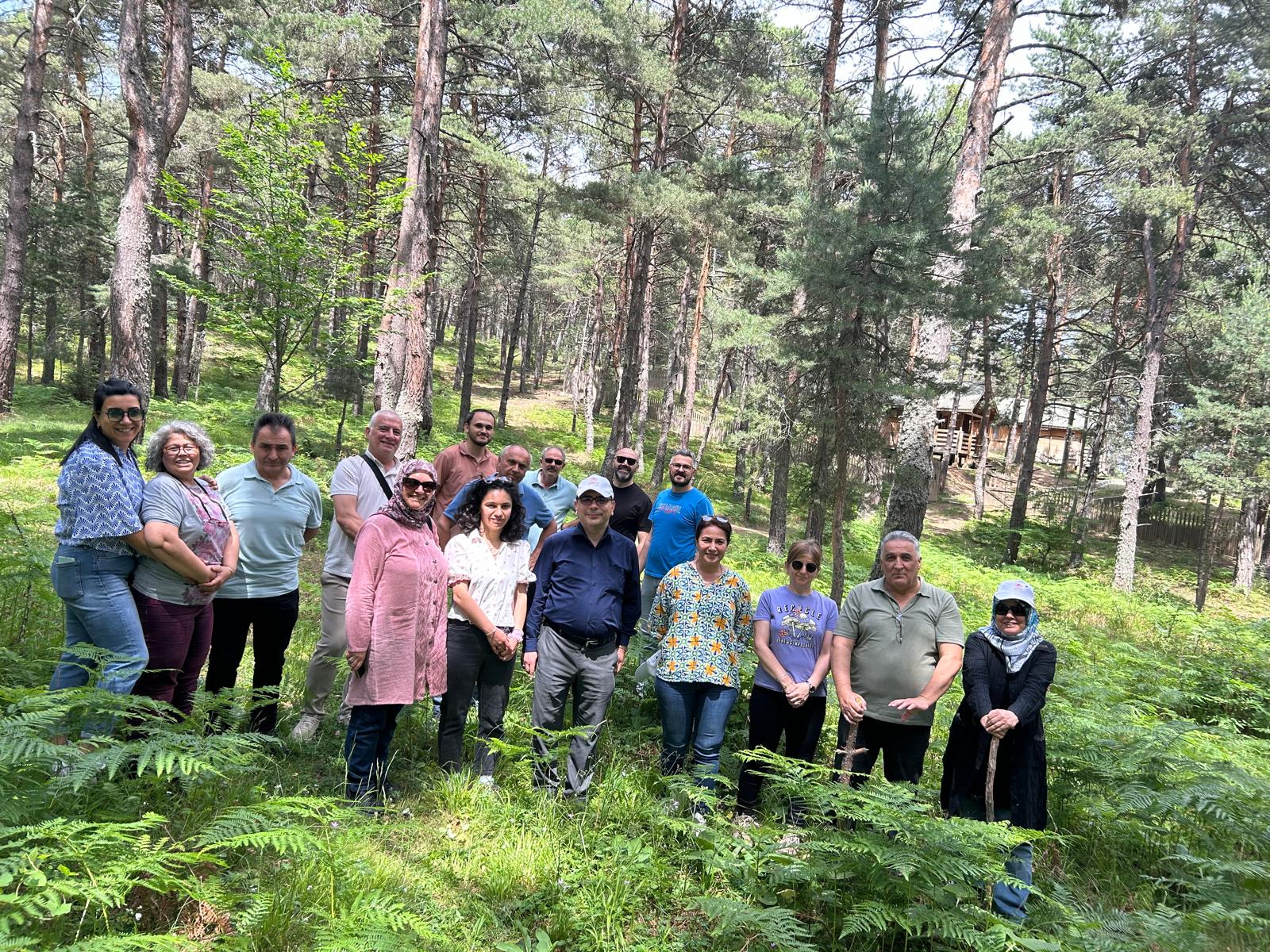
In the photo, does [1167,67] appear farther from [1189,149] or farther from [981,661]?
[981,661]

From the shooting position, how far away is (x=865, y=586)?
3883 mm

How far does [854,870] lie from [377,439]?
11.9ft

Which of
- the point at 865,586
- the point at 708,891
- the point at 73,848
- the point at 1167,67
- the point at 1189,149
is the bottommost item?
the point at 708,891

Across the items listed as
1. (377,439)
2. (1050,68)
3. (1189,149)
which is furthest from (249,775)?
(1050,68)

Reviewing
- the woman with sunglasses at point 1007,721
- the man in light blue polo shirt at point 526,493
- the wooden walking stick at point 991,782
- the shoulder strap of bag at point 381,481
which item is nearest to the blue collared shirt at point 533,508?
the man in light blue polo shirt at point 526,493

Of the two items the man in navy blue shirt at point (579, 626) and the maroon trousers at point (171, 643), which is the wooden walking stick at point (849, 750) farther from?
the maroon trousers at point (171, 643)

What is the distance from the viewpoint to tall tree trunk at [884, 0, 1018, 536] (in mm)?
8188

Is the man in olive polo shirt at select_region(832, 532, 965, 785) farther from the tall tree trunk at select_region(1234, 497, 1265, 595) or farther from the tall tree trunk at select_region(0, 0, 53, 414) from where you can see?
the tall tree trunk at select_region(1234, 497, 1265, 595)

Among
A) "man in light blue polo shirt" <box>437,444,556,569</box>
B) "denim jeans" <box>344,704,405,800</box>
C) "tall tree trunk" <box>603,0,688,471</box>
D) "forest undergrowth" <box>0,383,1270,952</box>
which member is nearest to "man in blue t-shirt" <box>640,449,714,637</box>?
"man in light blue polo shirt" <box>437,444,556,569</box>

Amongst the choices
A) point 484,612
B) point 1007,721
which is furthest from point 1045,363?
point 484,612

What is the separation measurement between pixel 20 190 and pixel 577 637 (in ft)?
56.3

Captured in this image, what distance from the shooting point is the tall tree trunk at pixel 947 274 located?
26.9 feet

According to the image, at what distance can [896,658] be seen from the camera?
12.2 ft

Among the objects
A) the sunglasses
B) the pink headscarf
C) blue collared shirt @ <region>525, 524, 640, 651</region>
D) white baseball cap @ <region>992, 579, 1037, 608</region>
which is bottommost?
blue collared shirt @ <region>525, 524, 640, 651</region>
